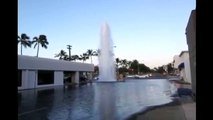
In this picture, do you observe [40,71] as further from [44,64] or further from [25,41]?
[25,41]

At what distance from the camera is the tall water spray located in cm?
6366

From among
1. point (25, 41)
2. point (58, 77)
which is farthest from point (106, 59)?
point (25, 41)

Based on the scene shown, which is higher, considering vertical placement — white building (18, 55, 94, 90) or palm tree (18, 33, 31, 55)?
palm tree (18, 33, 31, 55)

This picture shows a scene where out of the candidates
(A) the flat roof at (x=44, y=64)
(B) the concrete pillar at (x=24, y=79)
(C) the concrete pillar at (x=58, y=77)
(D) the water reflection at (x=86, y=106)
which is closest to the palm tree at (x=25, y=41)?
(A) the flat roof at (x=44, y=64)

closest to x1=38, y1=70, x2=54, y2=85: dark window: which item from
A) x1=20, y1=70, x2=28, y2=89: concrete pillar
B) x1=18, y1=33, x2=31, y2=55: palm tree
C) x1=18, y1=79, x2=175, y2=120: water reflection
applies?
x1=20, y1=70, x2=28, y2=89: concrete pillar

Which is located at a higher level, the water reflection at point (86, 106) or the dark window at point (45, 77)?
the dark window at point (45, 77)

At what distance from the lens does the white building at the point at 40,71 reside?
41.8 meters

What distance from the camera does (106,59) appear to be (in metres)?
63.8

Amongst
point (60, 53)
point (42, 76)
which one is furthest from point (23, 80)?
point (60, 53)

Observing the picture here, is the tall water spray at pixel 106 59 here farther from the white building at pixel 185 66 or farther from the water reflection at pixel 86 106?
the water reflection at pixel 86 106

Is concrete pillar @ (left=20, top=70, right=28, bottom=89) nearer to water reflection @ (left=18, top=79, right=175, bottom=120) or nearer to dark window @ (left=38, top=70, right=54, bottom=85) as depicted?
dark window @ (left=38, top=70, right=54, bottom=85)

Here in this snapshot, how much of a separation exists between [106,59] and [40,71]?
1966 centimetres

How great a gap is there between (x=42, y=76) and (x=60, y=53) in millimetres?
63949
